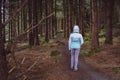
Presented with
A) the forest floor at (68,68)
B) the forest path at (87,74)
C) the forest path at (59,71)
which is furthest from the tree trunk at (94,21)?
the forest path at (87,74)

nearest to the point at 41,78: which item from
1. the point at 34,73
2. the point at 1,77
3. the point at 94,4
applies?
the point at 34,73

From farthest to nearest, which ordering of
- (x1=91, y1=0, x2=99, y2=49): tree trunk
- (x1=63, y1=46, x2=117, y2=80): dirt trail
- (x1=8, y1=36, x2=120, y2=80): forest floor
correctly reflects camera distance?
(x1=91, y1=0, x2=99, y2=49): tree trunk, (x1=63, y1=46, x2=117, y2=80): dirt trail, (x1=8, y1=36, x2=120, y2=80): forest floor

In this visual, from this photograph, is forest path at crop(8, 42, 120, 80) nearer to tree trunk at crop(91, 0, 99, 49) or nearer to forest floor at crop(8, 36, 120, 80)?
forest floor at crop(8, 36, 120, 80)

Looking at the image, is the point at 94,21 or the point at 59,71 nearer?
the point at 59,71

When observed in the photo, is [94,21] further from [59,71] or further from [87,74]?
[59,71]

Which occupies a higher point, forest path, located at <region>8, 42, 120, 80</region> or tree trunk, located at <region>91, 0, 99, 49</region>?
tree trunk, located at <region>91, 0, 99, 49</region>

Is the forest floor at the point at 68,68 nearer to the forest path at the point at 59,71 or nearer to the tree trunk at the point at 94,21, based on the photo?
the forest path at the point at 59,71

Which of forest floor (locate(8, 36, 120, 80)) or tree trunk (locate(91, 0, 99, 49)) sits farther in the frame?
tree trunk (locate(91, 0, 99, 49))

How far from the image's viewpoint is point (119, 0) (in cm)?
3781

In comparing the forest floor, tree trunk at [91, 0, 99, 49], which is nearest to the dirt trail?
the forest floor

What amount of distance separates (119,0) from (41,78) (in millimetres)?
26056

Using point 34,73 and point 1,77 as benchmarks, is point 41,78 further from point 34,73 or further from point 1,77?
point 1,77

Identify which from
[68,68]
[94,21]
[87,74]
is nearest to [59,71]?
[68,68]

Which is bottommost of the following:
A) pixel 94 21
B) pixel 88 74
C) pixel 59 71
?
pixel 88 74
